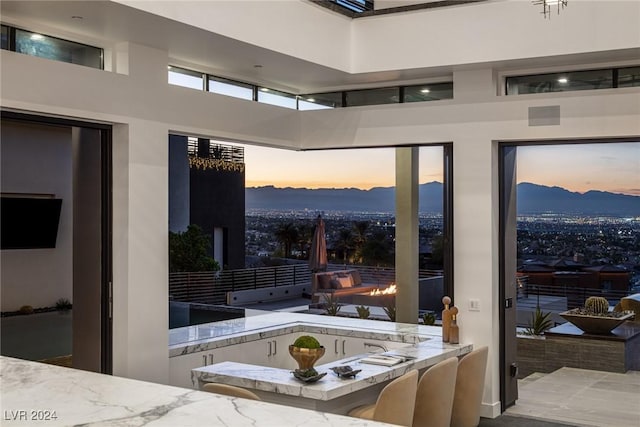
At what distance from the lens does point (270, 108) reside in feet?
22.3

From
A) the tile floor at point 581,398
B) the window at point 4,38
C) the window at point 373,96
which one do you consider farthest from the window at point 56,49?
the tile floor at point 581,398

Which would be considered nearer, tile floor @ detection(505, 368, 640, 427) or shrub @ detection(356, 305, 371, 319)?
tile floor @ detection(505, 368, 640, 427)

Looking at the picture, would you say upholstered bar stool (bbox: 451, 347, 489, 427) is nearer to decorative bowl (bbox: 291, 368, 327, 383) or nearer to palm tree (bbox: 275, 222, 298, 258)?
decorative bowl (bbox: 291, 368, 327, 383)

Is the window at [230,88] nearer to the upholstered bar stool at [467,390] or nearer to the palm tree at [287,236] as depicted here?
the palm tree at [287,236]

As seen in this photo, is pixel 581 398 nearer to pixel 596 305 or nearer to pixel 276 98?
pixel 596 305

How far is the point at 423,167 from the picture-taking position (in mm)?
6984

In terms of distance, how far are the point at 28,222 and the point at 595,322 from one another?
765 cm

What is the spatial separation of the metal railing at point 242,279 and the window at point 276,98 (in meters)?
1.70

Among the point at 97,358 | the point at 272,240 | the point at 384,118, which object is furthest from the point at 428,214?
the point at 97,358

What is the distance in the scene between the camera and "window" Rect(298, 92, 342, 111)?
719 centimetres

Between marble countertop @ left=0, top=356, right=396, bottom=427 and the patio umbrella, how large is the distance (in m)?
4.52

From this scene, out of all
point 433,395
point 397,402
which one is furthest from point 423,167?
point 397,402

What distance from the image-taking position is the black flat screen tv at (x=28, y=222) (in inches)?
387

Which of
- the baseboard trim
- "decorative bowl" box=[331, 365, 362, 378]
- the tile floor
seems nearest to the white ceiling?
"decorative bowl" box=[331, 365, 362, 378]
